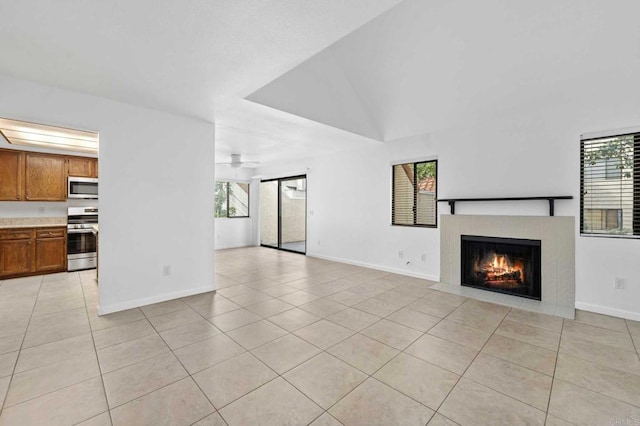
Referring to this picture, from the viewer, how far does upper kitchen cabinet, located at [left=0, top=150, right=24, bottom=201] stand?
4.64 meters

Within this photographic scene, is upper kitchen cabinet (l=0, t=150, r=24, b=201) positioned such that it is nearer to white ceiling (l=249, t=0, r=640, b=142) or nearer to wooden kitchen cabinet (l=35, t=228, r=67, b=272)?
wooden kitchen cabinet (l=35, t=228, r=67, b=272)

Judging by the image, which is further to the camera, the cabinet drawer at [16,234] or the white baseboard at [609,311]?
the cabinet drawer at [16,234]

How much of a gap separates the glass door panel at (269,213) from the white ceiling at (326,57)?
396 cm

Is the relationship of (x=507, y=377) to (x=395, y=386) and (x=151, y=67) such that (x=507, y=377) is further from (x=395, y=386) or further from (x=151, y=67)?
(x=151, y=67)

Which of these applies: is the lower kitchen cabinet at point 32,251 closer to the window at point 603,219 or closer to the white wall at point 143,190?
the white wall at point 143,190

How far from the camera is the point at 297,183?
920 centimetres

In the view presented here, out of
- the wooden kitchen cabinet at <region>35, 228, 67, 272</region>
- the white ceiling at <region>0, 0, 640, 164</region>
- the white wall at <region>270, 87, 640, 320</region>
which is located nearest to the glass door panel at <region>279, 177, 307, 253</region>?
the white wall at <region>270, 87, 640, 320</region>

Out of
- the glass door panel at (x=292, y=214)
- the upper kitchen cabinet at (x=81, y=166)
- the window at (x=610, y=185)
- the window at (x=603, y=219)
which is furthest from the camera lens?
the glass door panel at (x=292, y=214)

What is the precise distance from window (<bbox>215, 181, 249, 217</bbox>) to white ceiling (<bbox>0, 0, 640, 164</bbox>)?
367cm

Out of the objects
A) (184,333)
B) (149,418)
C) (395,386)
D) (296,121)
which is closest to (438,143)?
(296,121)

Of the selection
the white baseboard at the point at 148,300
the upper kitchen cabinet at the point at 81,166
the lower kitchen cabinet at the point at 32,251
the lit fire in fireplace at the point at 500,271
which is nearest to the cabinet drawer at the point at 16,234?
the lower kitchen cabinet at the point at 32,251

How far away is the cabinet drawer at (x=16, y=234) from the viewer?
4.60 m

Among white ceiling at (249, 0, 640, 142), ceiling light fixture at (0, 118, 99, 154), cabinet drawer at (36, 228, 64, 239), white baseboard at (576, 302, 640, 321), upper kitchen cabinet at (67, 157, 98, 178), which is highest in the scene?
white ceiling at (249, 0, 640, 142)

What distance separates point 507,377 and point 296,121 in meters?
3.59
